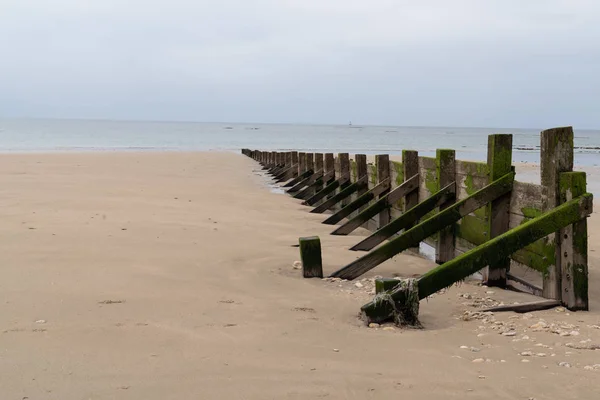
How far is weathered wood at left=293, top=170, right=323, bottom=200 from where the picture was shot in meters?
13.8

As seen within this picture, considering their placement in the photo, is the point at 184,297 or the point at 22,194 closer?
the point at 184,297

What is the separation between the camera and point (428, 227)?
5.30 meters

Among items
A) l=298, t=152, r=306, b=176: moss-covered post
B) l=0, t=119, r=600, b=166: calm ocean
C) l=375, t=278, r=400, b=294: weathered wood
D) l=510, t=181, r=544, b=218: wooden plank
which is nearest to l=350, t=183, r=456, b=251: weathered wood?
l=510, t=181, r=544, b=218: wooden plank

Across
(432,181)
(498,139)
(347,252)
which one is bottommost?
(347,252)

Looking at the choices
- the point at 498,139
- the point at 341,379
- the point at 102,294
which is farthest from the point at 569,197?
the point at 102,294

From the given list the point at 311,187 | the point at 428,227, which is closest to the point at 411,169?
the point at 428,227

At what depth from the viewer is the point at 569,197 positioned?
4527 mm

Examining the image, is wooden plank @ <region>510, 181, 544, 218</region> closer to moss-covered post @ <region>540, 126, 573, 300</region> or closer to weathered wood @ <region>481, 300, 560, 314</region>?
moss-covered post @ <region>540, 126, 573, 300</region>

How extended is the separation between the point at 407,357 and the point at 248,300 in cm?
158

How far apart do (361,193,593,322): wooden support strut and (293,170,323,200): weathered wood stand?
9.41 m

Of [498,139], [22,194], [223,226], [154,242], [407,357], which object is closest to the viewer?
[407,357]

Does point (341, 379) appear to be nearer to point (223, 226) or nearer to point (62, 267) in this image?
point (62, 267)

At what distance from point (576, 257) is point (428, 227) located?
1219 millimetres

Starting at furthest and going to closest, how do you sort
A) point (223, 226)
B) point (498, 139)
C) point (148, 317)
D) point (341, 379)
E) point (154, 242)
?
point (223, 226) → point (154, 242) → point (498, 139) → point (148, 317) → point (341, 379)
